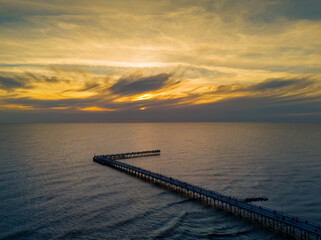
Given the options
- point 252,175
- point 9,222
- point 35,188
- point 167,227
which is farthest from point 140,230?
point 252,175

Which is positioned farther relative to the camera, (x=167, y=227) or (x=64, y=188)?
(x=64, y=188)

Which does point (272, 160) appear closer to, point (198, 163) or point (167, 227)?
point (198, 163)

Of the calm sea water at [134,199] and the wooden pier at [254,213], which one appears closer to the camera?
the wooden pier at [254,213]

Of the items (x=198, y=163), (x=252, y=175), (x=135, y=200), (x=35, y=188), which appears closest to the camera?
(x=135, y=200)

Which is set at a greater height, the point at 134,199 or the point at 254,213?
the point at 254,213

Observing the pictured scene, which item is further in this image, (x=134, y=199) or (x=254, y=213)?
(x=134, y=199)

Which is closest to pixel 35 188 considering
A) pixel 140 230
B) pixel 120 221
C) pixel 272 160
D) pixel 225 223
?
pixel 120 221

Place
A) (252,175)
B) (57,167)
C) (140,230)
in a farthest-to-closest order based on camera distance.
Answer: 1. (57,167)
2. (252,175)
3. (140,230)

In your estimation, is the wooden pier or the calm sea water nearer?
the wooden pier

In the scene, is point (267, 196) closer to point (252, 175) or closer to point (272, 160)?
point (252, 175)
